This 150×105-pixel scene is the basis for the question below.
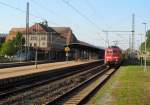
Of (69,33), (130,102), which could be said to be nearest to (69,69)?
(130,102)

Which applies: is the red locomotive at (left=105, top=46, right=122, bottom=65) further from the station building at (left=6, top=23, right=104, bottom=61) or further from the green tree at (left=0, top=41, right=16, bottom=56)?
the green tree at (left=0, top=41, right=16, bottom=56)

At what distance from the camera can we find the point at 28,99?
19.3 metres

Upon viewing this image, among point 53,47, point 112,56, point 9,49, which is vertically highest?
point 53,47

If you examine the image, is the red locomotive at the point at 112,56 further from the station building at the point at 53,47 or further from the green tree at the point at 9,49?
the green tree at the point at 9,49

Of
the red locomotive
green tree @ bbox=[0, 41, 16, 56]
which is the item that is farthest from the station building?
the red locomotive

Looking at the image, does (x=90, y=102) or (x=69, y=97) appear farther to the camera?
(x=69, y=97)

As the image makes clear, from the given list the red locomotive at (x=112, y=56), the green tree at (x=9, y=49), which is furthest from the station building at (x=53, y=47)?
the red locomotive at (x=112, y=56)

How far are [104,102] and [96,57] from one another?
3650 inches

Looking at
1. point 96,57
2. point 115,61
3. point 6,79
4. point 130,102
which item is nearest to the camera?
point 130,102

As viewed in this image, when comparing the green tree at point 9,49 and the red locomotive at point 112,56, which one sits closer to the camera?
the red locomotive at point 112,56

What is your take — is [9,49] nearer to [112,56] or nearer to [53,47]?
[53,47]

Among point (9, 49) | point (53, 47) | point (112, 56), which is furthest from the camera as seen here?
point (53, 47)

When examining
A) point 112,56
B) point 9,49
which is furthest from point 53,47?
point 112,56

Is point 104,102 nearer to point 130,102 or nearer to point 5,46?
point 130,102
